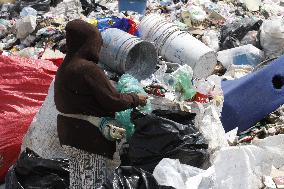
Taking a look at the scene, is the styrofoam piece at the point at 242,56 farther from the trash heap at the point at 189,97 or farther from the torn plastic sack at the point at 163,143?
the torn plastic sack at the point at 163,143

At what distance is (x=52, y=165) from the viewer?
338 centimetres

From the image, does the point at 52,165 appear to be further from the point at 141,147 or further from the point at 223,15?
the point at 223,15

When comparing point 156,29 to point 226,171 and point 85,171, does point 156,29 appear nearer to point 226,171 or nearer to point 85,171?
point 85,171

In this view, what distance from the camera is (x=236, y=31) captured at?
6102 mm

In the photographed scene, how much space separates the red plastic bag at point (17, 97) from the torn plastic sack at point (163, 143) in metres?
1.28

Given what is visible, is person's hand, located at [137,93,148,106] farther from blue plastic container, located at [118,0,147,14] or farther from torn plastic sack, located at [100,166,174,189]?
blue plastic container, located at [118,0,147,14]

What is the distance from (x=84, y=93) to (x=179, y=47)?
2071mm

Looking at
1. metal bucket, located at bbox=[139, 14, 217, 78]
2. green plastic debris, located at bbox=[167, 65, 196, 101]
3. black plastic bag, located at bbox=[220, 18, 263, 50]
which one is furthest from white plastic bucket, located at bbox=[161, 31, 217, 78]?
black plastic bag, located at bbox=[220, 18, 263, 50]

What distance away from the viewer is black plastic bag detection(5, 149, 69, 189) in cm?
333

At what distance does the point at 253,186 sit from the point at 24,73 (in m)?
2.44

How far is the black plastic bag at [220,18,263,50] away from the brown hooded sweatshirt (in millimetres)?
3067

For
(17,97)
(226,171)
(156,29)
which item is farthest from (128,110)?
(156,29)

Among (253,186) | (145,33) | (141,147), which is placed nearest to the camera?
(253,186)

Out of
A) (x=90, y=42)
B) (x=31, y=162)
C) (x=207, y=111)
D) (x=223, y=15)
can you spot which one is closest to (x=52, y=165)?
(x=31, y=162)
